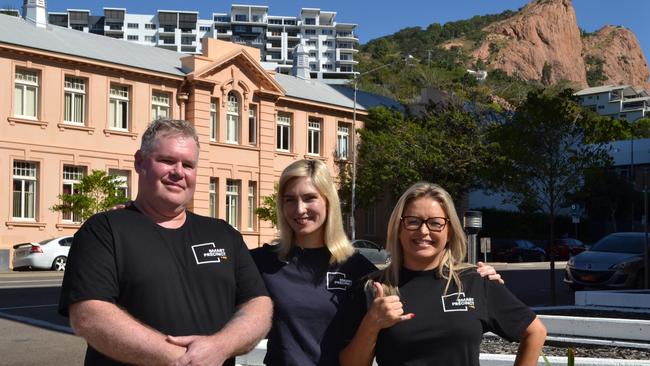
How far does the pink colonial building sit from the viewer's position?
1353 inches

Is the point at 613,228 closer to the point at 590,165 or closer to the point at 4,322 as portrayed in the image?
the point at 590,165

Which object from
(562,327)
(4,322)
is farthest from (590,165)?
(4,322)

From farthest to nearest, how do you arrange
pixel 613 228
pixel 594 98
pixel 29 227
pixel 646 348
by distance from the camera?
pixel 594 98
pixel 613 228
pixel 29 227
pixel 646 348

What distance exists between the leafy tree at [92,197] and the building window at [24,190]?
1.15m

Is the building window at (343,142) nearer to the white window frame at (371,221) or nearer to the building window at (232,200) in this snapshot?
the white window frame at (371,221)

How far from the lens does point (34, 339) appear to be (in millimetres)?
12930

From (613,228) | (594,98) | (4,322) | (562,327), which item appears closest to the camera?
(562,327)

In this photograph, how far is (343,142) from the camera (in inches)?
1897

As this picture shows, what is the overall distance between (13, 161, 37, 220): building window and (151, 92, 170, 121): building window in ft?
20.8

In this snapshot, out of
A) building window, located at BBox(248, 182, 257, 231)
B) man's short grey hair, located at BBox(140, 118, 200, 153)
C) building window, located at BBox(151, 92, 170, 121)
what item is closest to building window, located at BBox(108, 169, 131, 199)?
building window, located at BBox(151, 92, 170, 121)

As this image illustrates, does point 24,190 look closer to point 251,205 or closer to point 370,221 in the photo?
point 251,205

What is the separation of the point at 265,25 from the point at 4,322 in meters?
176

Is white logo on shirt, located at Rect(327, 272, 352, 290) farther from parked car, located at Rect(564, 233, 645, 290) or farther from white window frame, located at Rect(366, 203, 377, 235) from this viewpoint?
white window frame, located at Rect(366, 203, 377, 235)

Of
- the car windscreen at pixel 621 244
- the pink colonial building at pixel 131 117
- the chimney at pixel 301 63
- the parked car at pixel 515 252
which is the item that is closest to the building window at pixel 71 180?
the pink colonial building at pixel 131 117
